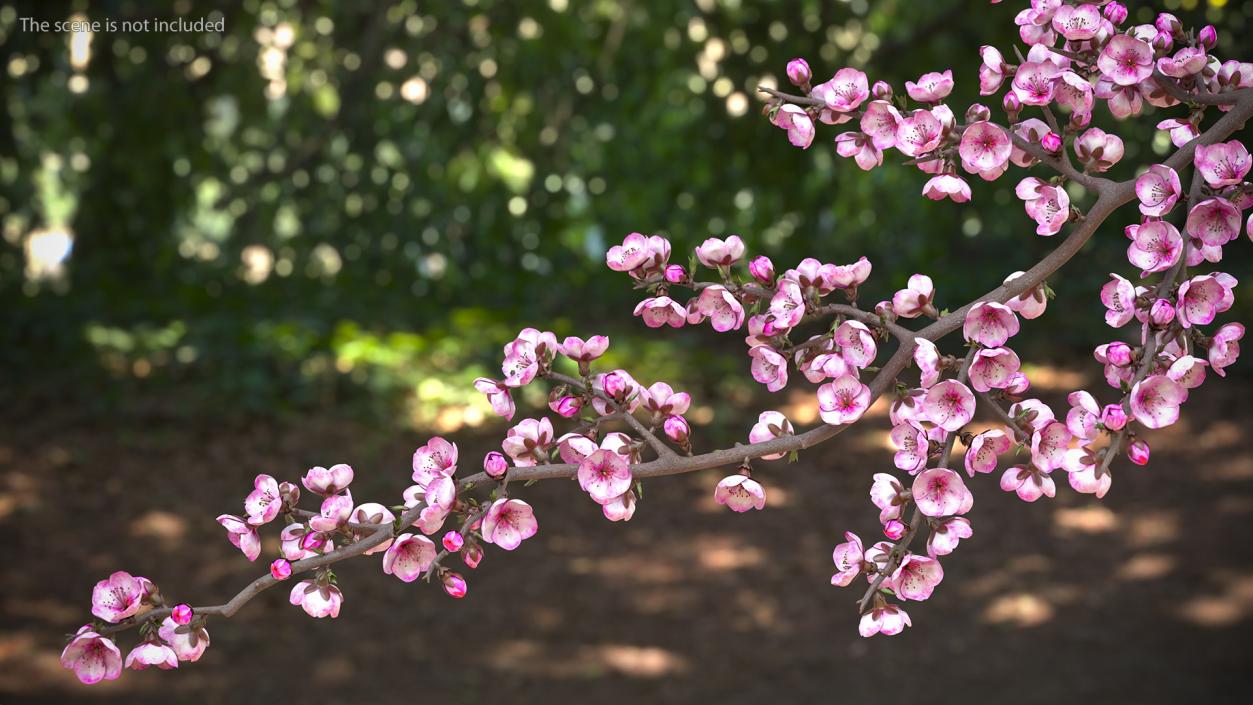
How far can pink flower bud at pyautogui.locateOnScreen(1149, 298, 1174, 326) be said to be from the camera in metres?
0.78

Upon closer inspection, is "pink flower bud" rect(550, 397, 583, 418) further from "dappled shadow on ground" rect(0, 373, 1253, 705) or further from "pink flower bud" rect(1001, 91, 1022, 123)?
"dappled shadow on ground" rect(0, 373, 1253, 705)

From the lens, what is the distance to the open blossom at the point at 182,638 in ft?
2.60

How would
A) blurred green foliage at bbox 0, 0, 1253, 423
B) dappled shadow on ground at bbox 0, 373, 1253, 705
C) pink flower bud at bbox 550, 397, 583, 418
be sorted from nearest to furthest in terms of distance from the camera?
pink flower bud at bbox 550, 397, 583, 418 → dappled shadow on ground at bbox 0, 373, 1253, 705 → blurred green foliage at bbox 0, 0, 1253, 423

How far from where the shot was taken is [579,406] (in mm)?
878

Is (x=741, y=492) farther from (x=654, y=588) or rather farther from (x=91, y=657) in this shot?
(x=654, y=588)

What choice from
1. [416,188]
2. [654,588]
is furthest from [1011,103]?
[416,188]

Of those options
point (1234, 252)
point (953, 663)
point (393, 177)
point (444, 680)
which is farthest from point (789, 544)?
point (393, 177)

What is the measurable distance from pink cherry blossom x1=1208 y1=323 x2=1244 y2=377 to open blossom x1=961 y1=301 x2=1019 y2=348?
13 centimetres

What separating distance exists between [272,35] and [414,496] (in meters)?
4.74

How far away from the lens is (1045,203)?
83cm

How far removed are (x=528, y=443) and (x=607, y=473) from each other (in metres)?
0.07

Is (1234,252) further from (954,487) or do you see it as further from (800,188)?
(954,487)

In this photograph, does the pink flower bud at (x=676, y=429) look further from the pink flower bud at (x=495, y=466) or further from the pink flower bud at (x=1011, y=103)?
the pink flower bud at (x=1011, y=103)

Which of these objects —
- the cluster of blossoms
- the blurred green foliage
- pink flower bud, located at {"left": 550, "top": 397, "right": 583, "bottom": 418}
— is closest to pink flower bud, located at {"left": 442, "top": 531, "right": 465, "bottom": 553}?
the cluster of blossoms
